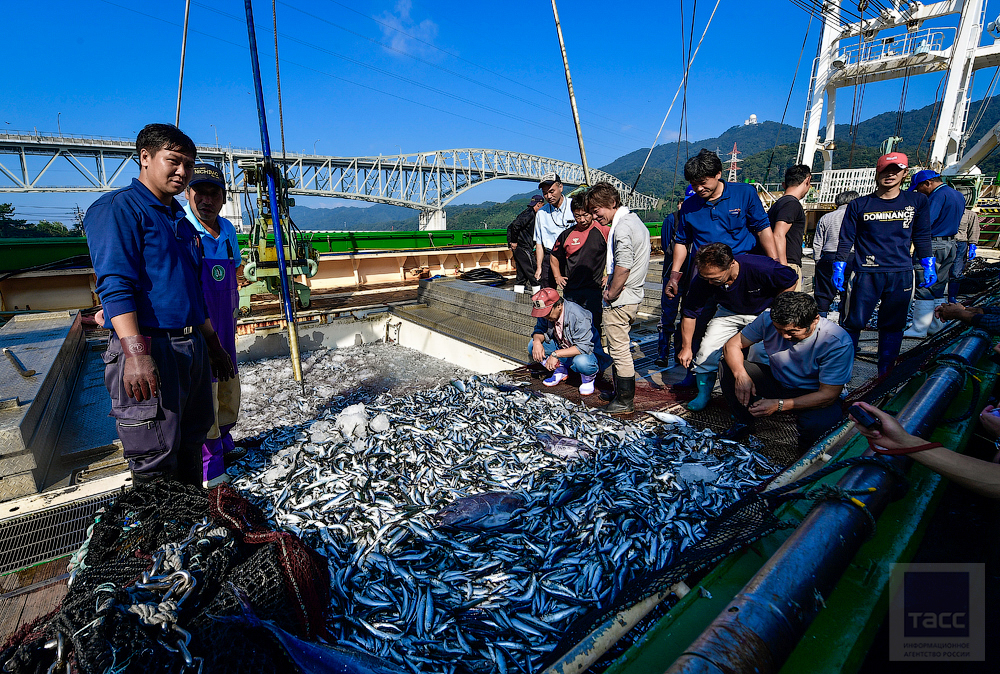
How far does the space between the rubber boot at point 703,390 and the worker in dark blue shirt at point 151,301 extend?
4690 millimetres

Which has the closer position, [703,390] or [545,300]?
[703,390]

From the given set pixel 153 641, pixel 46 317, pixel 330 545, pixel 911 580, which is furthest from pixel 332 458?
pixel 46 317

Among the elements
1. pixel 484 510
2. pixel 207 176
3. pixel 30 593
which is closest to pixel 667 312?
pixel 484 510

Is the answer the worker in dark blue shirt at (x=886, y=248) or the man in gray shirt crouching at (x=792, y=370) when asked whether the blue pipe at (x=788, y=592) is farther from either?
the worker in dark blue shirt at (x=886, y=248)

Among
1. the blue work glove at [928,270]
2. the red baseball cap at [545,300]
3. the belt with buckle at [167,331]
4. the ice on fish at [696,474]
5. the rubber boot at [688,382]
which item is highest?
the blue work glove at [928,270]

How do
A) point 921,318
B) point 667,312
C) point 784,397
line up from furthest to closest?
point 921,318
point 667,312
point 784,397

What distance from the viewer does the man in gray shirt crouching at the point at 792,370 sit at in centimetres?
361

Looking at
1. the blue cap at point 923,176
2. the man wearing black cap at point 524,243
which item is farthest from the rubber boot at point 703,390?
the man wearing black cap at point 524,243

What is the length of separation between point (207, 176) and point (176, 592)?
3.13 meters

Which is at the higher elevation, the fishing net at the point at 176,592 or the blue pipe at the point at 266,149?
the blue pipe at the point at 266,149

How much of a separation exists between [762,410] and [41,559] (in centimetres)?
554

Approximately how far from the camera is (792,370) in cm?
403

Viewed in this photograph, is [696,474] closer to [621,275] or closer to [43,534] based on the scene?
[621,275]

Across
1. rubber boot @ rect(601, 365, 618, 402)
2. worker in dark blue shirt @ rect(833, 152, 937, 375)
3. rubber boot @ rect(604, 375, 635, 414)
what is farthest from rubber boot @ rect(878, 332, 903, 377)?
rubber boot @ rect(601, 365, 618, 402)
